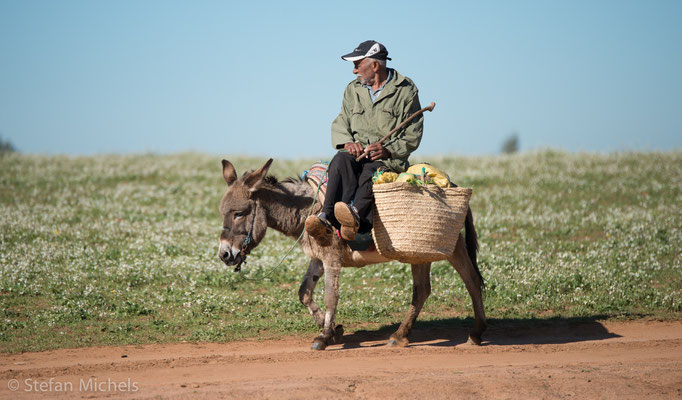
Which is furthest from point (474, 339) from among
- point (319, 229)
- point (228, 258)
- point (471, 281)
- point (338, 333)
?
point (228, 258)

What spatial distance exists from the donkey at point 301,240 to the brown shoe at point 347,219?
569 millimetres

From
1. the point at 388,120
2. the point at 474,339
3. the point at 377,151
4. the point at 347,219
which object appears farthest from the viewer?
the point at 474,339

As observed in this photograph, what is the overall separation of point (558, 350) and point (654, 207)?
11263 mm

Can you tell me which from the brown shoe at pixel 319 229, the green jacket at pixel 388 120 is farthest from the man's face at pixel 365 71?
the brown shoe at pixel 319 229

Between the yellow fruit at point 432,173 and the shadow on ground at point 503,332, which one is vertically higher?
the yellow fruit at point 432,173

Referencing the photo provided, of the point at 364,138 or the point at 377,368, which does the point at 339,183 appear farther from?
the point at 377,368

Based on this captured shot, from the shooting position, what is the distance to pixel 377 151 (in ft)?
27.9

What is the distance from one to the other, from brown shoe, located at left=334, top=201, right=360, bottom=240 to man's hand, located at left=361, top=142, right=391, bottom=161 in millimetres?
759

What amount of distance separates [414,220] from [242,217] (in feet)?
7.42

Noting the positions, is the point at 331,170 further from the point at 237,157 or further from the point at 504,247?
the point at 237,157

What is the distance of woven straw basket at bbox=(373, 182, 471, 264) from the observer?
323 inches

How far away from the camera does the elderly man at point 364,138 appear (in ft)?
27.3

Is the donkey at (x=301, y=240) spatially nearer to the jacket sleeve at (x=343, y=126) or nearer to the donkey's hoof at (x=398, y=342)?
the donkey's hoof at (x=398, y=342)

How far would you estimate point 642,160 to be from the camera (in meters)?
25.3
